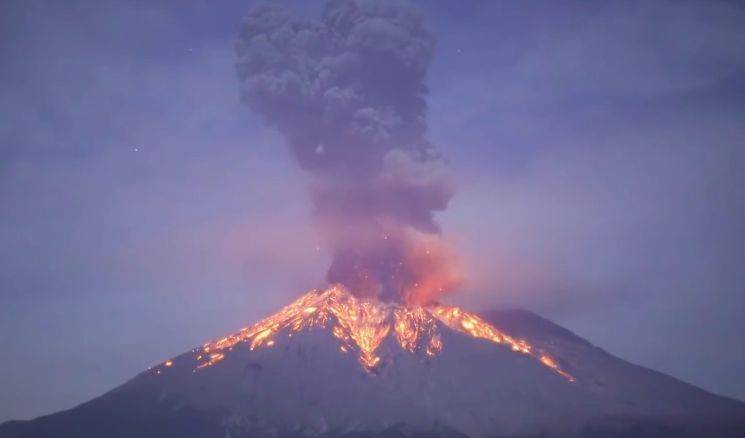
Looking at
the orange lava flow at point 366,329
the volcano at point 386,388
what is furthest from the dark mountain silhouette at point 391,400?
the orange lava flow at point 366,329

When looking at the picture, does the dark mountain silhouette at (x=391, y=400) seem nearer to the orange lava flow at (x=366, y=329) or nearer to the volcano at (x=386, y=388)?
the volcano at (x=386, y=388)

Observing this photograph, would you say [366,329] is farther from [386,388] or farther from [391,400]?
[391,400]

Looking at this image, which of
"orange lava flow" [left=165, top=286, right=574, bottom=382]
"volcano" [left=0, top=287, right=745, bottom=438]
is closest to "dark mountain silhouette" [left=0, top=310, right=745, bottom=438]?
"volcano" [left=0, top=287, right=745, bottom=438]

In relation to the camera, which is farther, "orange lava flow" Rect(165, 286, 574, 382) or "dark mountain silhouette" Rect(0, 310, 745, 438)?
"orange lava flow" Rect(165, 286, 574, 382)

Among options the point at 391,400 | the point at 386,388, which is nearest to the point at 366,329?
the point at 386,388

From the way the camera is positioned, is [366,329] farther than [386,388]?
Yes

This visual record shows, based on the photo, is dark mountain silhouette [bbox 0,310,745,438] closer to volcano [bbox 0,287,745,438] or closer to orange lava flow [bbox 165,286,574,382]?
volcano [bbox 0,287,745,438]

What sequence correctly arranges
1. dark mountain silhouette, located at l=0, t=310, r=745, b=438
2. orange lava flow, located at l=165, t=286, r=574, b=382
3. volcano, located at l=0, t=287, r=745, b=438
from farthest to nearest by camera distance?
orange lava flow, located at l=165, t=286, r=574, b=382, volcano, located at l=0, t=287, r=745, b=438, dark mountain silhouette, located at l=0, t=310, r=745, b=438
